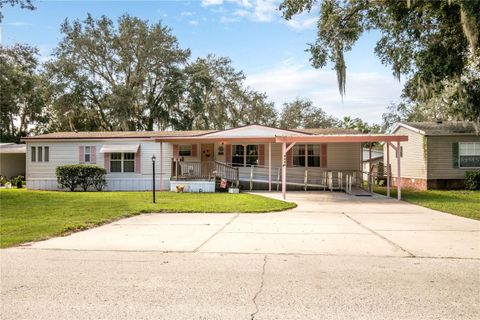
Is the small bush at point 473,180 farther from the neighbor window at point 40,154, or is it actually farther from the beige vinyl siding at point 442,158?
the neighbor window at point 40,154

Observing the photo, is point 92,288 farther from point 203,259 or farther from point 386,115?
point 386,115

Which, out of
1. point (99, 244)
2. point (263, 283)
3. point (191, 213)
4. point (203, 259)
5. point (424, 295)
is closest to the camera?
point (424, 295)

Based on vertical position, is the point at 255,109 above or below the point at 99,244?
above

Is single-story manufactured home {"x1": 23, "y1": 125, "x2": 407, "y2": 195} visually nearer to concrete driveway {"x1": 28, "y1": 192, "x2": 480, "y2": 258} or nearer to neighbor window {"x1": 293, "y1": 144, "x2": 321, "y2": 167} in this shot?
neighbor window {"x1": 293, "y1": 144, "x2": 321, "y2": 167}

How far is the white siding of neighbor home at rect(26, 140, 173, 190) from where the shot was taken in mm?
20016

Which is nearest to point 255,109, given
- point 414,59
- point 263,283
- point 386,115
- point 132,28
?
point 132,28

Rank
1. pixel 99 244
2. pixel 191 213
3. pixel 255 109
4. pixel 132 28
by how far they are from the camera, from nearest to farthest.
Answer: pixel 99 244 < pixel 191 213 < pixel 132 28 < pixel 255 109

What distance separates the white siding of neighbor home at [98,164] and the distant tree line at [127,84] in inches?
456

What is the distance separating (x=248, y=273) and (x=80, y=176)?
16.9 metres

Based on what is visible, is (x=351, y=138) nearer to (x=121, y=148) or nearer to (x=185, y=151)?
(x=185, y=151)

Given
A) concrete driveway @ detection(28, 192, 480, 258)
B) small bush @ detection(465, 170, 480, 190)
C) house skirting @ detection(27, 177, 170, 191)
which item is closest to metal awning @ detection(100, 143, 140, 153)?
house skirting @ detection(27, 177, 170, 191)

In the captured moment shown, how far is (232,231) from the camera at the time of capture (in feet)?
25.1

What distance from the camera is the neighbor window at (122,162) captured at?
66.4 feet

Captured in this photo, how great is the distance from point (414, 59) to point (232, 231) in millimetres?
9059
